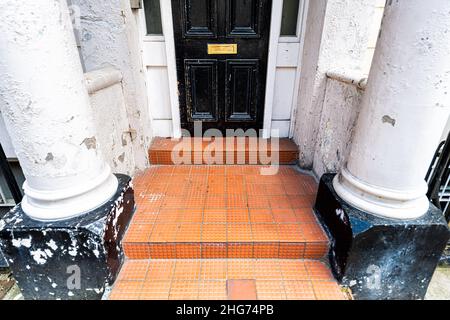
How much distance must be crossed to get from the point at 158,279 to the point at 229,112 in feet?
6.89

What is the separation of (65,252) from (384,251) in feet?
7.24

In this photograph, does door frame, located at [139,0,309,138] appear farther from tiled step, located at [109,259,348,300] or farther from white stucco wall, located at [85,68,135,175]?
tiled step, located at [109,259,348,300]

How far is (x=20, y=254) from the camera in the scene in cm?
183

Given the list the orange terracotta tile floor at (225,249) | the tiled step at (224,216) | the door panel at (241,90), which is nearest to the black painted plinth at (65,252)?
the orange terracotta tile floor at (225,249)

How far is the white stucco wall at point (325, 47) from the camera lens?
2.54m

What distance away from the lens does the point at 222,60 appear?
3.12m

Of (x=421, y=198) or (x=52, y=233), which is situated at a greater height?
(x=421, y=198)

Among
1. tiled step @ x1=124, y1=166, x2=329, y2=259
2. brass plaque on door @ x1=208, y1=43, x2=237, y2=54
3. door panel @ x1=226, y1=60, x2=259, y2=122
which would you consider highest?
brass plaque on door @ x1=208, y1=43, x2=237, y2=54

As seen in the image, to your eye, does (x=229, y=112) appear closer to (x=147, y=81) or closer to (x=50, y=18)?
(x=147, y=81)

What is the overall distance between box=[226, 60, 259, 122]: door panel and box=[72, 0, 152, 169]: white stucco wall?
1.04 m

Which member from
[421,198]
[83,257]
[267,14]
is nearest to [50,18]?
[83,257]

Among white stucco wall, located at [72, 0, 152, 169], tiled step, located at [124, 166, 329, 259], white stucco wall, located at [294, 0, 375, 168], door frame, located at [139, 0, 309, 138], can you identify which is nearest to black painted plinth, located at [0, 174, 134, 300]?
tiled step, located at [124, 166, 329, 259]

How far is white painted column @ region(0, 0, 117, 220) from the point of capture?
1.44 meters

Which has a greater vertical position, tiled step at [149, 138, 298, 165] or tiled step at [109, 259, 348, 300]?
tiled step at [149, 138, 298, 165]
